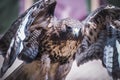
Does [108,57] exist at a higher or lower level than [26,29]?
lower

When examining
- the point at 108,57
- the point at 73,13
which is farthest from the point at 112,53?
the point at 73,13

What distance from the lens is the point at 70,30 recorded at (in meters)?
0.67

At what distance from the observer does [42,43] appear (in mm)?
675

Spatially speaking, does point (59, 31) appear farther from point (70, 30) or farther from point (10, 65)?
point (10, 65)

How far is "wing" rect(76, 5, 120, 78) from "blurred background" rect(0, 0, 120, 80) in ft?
0.06

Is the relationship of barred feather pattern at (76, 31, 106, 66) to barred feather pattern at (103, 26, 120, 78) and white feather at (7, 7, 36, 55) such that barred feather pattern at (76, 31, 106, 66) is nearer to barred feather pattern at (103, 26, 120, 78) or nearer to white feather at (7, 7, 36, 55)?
barred feather pattern at (103, 26, 120, 78)

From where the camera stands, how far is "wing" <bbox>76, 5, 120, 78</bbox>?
2.13ft

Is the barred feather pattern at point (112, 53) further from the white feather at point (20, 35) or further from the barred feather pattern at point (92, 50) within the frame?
the white feather at point (20, 35)

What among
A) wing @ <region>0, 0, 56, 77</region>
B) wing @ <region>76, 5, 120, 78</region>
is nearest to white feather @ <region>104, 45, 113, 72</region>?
wing @ <region>76, 5, 120, 78</region>

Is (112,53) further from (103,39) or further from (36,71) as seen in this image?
(36,71)

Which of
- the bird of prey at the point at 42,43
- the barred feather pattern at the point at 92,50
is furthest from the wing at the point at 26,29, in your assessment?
the barred feather pattern at the point at 92,50

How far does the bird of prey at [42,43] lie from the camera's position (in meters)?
0.66

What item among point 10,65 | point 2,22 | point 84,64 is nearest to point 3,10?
point 2,22

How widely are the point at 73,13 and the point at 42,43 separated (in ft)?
0.34
